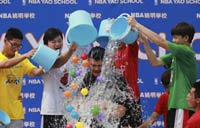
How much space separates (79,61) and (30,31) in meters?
1.41

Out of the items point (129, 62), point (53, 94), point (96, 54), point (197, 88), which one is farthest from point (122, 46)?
point (197, 88)

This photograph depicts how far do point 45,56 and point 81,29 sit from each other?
331 millimetres

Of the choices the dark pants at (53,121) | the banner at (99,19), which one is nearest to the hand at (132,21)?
the dark pants at (53,121)

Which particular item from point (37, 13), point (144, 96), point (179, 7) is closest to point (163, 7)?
point (179, 7)

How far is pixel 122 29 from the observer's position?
3.88 metres

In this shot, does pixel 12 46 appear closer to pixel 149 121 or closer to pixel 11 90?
pixel 11 90

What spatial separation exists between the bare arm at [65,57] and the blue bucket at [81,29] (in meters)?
0.05

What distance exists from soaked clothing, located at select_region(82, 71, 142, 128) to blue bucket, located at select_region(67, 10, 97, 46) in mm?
267

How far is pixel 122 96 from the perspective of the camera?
13.5ft

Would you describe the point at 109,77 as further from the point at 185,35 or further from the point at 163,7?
the point at 163,7

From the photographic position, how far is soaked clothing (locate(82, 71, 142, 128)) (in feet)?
13.4

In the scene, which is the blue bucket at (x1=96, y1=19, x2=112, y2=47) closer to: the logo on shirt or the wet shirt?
the wet shirt

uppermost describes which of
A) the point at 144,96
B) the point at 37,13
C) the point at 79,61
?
the point at 37,13

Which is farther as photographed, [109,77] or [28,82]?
[28,82]
